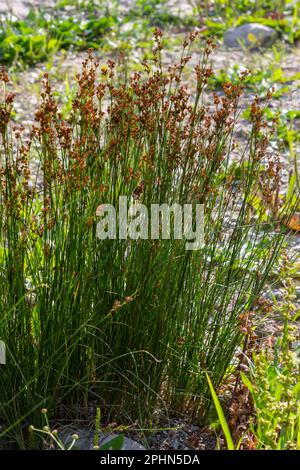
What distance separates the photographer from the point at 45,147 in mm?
2570

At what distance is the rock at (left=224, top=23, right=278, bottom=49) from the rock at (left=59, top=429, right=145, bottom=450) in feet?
17.0

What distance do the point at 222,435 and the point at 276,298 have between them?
120 centimetres

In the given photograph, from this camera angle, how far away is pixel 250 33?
713 centimetres

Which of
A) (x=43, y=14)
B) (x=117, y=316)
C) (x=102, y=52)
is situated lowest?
(x=117, y=316)

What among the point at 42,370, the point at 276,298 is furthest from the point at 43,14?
the point at 42,370

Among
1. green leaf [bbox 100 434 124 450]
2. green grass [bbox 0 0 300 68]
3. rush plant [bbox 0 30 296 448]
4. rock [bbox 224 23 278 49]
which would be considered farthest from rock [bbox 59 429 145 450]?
rock [bbox 224 23 278 49]

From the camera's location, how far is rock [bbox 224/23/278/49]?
7.15 m

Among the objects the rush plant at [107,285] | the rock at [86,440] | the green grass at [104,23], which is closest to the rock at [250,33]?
the green grass at [104,23]

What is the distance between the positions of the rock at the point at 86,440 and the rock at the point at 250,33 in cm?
517

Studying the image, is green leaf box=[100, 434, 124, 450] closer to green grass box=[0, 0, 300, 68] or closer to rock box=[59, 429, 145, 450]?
rock box=[59, 429, 145, 450]

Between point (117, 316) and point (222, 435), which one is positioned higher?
point (117, 316)

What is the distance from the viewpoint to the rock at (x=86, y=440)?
101 inches

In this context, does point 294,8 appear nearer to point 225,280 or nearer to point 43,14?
point 43,14

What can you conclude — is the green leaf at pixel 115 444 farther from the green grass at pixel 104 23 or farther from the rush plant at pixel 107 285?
the green grass at pixel 104 23
